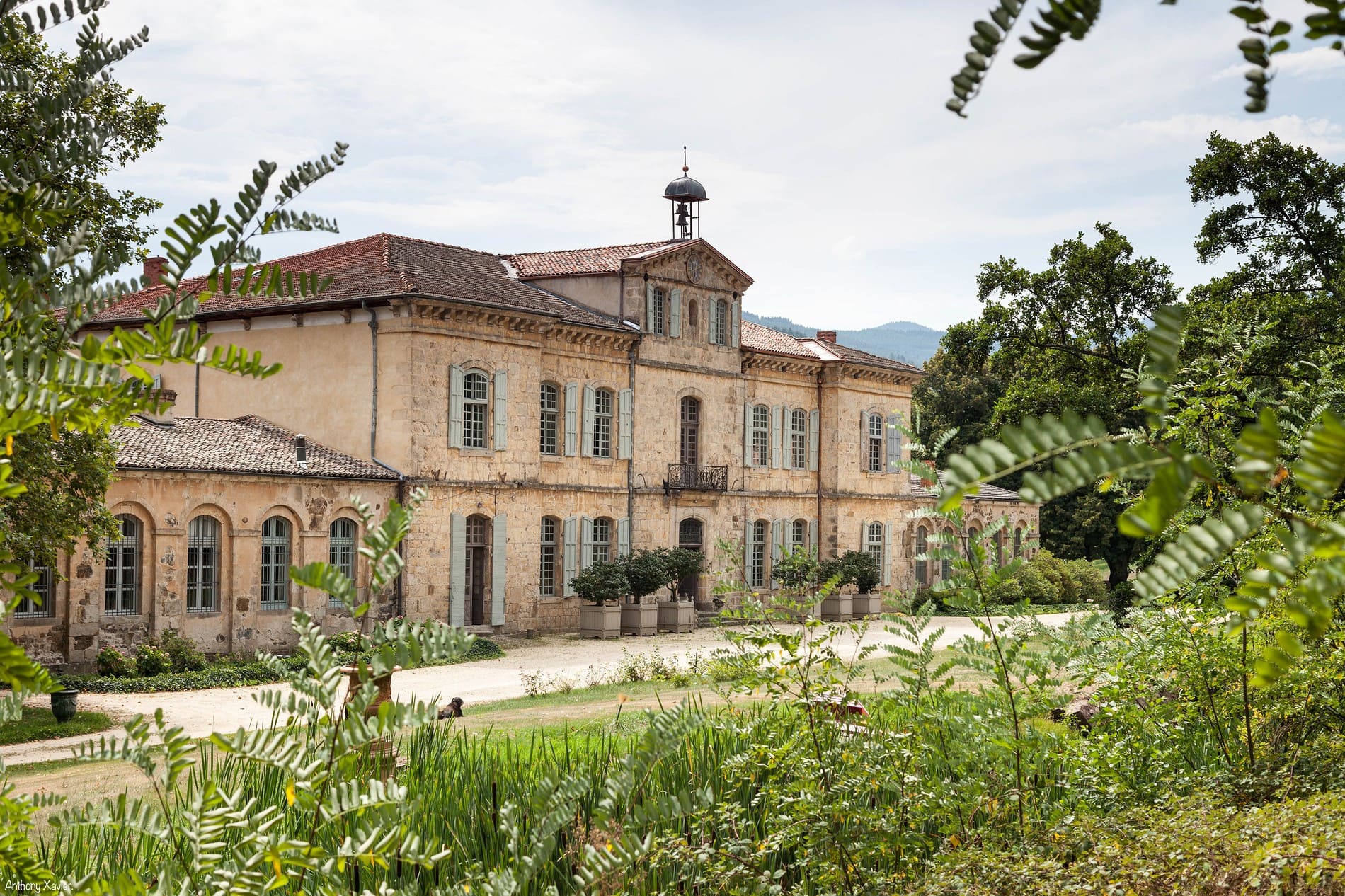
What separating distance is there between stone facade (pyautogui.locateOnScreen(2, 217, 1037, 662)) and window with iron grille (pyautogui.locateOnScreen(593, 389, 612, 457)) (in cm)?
4

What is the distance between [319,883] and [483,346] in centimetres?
2150

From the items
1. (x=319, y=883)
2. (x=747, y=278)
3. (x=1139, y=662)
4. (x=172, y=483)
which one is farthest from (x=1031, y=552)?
(x=319, y=883)

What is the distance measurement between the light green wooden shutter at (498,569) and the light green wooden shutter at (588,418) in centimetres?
319

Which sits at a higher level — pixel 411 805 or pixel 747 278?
pixel 747 278

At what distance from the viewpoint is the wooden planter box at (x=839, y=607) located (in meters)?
32.5

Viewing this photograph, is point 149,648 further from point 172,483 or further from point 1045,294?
point 1045,294

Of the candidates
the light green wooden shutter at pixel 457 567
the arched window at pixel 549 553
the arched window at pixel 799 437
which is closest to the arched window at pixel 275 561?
the light green wooden shutter at pixel 457 567

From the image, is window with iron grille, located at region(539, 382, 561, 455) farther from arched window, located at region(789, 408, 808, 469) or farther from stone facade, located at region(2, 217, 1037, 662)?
arched window, located at region(789, 408, 808, 469)

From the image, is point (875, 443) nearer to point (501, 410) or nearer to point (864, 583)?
point (864, 583)

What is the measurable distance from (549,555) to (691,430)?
5.66 meters

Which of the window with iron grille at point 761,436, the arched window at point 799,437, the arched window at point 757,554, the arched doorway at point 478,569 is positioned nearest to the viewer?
the arched doorway at point 478,569

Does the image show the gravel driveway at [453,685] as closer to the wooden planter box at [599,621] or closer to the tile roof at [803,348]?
the wooden planter box at [599,621]

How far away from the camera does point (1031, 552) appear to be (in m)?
38.9

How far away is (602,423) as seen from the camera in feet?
93.7
